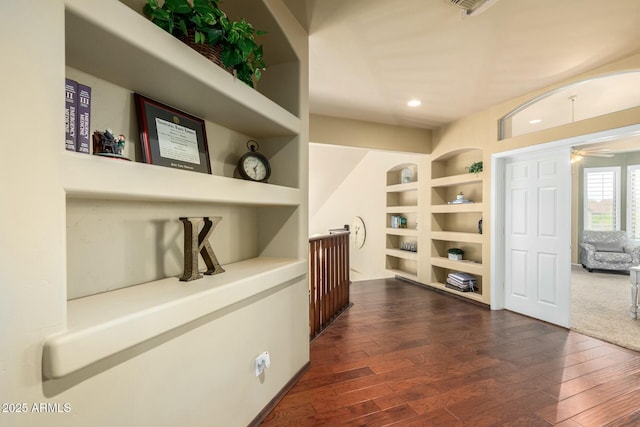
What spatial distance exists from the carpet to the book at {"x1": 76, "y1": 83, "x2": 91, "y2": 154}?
4.34 m

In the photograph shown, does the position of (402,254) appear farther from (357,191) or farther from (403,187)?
(357,191)

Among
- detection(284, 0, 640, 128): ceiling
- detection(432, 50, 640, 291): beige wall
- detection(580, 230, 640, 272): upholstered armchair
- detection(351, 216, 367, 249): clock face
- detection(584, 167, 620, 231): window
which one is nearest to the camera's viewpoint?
detection(284, 0, 640, 128): ceiling

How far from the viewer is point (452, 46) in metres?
2.49

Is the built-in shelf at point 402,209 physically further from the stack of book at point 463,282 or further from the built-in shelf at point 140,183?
the built-in shelf at point 140,183

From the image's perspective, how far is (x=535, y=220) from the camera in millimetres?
3623

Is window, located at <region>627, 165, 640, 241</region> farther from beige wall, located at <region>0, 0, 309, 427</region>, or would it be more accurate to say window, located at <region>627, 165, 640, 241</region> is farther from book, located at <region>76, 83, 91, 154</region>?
book, located at <region>76, 83, 91, 154</region>

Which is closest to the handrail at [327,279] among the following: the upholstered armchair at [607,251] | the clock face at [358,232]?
the clock face at [358,232]

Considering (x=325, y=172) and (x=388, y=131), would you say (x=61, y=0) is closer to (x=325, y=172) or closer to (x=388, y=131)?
(x=388, y=131)

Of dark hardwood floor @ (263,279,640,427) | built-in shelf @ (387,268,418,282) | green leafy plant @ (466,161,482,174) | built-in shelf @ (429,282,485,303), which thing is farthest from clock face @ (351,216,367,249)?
dark hardwood floor @ (263,279,640,427)

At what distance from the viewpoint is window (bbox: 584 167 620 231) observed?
6.84m

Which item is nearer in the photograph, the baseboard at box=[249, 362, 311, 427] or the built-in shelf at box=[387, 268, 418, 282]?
the baseboard at box=[249, 362, 311, 427]

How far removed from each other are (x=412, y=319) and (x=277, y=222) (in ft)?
7.49

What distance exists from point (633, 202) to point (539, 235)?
17.5 ft

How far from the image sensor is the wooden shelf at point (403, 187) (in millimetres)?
5418
